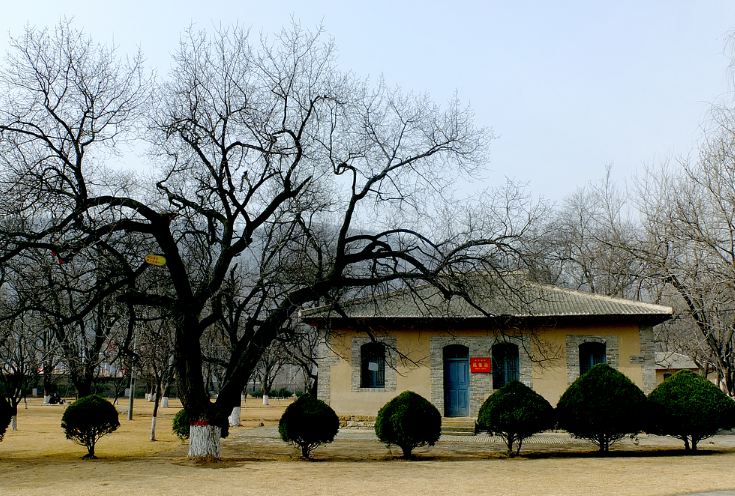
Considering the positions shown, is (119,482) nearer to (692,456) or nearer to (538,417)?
(538,417)

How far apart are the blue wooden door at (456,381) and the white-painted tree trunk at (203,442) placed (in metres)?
11.4

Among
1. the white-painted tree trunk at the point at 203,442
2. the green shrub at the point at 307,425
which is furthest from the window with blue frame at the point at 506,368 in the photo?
the white-painted tree trunk at the point at 203,442

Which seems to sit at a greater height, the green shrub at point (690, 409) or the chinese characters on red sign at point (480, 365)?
the chinese characters on red sign at point (480, 365)

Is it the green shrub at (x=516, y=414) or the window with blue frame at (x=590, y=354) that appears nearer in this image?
the green shrub at (x=516, y=414)

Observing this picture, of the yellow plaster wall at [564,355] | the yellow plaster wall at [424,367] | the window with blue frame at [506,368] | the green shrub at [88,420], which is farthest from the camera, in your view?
the window with blue frame at [506,368]

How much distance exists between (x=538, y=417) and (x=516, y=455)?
115cm

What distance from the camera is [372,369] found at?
23141 mm

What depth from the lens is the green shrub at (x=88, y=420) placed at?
1445cm

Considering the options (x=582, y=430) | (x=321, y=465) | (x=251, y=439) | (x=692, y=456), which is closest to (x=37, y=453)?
(x=251, y=439)

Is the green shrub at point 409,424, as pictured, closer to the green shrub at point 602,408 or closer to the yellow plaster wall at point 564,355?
the green shrub at point 602,408

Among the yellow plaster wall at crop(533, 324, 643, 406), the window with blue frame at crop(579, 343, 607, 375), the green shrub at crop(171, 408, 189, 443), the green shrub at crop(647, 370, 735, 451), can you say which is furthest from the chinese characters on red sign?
the green shrub at crop(171, 408, 189, 443)

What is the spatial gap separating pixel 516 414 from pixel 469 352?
854 centimetres

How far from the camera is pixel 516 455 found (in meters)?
15.0

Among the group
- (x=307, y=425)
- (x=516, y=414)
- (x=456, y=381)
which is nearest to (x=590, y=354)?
(x=456, y=381)
